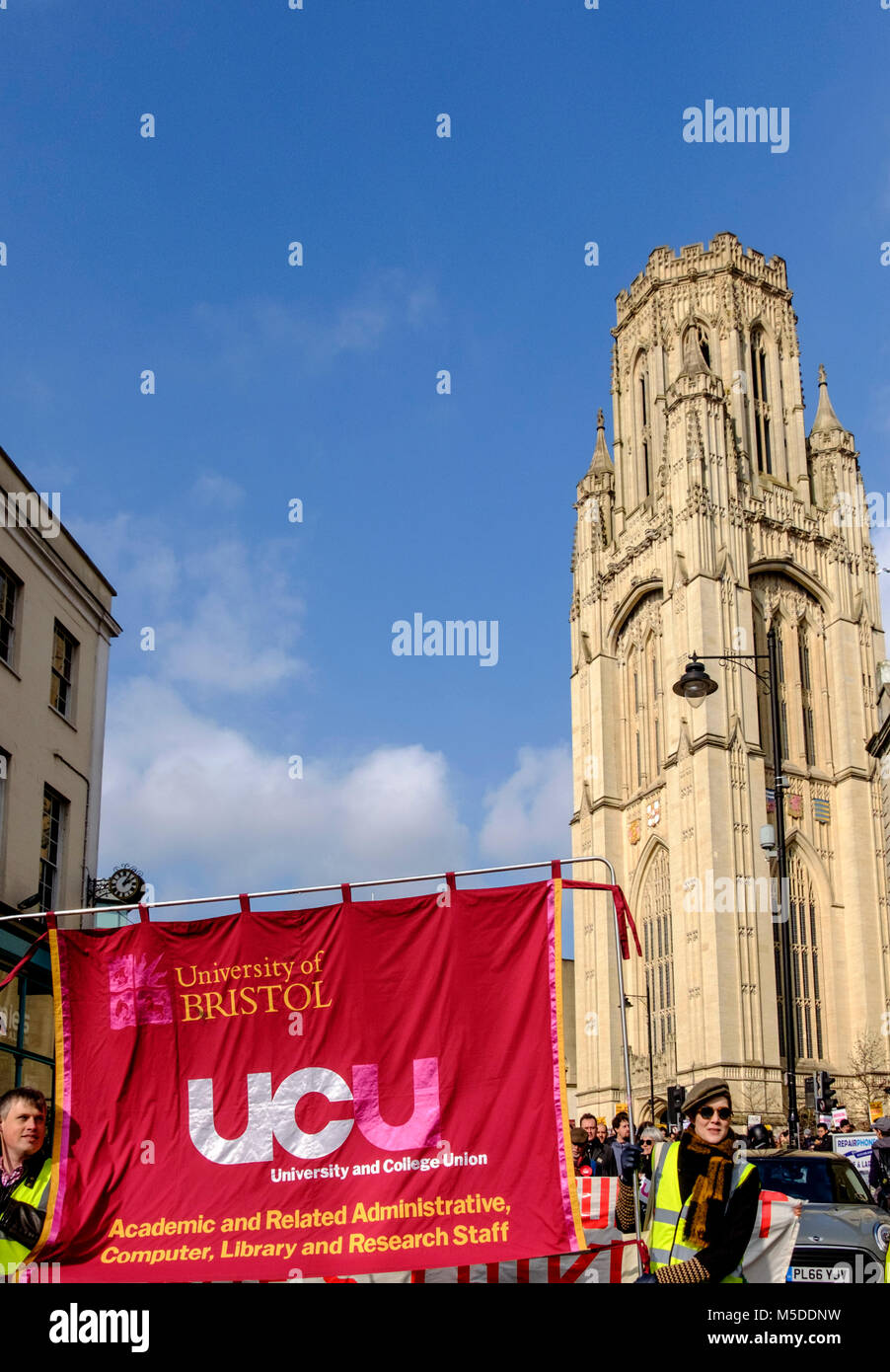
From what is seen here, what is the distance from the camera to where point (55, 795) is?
21.8 m

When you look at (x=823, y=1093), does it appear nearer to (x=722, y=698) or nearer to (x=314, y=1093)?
(x=314, y=1093)

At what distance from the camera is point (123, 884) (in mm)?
23344

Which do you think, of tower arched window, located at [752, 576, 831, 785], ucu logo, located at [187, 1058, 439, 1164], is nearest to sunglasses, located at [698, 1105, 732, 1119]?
ucu logo, located at [187, 1058, 439, 1164]

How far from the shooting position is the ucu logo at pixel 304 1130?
612 cm

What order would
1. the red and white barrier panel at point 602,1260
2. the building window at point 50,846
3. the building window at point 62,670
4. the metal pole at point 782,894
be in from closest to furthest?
the red and white barrier panel at point 602,1260 → the building window at point 50,846 → the metal pole at point 782,894 → the building window at point 62,670

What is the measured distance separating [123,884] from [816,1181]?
49.4 feet

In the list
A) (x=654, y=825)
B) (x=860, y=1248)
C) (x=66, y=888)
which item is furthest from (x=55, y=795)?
(x=654, y=825)

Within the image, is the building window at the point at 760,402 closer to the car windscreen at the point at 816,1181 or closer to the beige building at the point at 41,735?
the beige building at the point at 41,735

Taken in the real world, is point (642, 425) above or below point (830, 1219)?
above

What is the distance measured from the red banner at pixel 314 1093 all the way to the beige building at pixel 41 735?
37.4 feet

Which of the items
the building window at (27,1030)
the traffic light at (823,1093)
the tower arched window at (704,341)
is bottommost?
the traffic light at (823,1093)

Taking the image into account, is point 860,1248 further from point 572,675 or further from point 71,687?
point 572,675

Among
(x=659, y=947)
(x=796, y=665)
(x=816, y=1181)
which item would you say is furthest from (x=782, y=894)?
(x=796, y=665)

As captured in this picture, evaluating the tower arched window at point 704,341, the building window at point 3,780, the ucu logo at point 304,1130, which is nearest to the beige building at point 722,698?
the tower arched window at point 704,341
